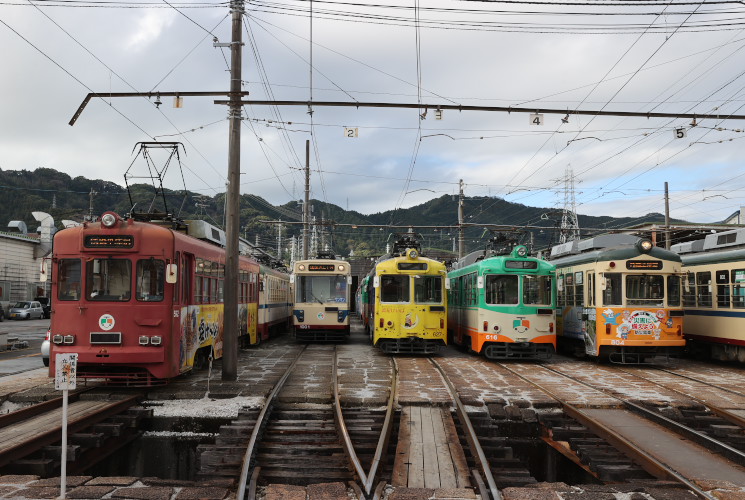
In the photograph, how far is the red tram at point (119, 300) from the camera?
1025cm

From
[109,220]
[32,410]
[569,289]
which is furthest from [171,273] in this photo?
[569,289]

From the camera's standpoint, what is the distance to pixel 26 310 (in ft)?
130

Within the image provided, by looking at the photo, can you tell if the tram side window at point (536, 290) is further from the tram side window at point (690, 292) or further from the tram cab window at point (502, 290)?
the tram side window at point (690, 292)

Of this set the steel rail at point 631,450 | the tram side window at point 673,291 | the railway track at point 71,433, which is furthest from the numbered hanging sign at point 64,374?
the tram side window at point 673,291

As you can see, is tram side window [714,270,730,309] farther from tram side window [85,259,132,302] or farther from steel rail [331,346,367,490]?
tram side window [85,259,132,302]

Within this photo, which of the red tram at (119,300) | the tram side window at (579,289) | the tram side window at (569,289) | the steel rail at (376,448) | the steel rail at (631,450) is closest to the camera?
the steel rail at (376,448)

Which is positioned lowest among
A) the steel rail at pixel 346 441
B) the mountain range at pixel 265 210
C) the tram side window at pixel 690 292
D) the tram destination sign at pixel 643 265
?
the steel rail at pixel 346 441

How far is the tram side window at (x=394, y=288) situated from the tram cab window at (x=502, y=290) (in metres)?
2.46

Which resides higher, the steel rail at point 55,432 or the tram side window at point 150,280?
the tram side window at point 150,280

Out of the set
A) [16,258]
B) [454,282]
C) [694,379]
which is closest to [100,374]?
[694,379]

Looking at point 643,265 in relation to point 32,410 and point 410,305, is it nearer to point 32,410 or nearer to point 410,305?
point 410,305

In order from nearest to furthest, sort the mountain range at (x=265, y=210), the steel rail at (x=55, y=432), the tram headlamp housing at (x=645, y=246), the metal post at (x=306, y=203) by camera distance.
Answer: the steel rail at (x=55, y=432), the tram headlamp housing at (x=645, y=246), the metal post at (x=306, y=203), the mountain range at (x=265, y=210)

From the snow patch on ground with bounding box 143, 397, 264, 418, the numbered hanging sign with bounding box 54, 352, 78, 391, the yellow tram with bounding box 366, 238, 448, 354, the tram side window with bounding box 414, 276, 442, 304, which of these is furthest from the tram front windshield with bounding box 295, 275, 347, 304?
the numbered hanging sign with bounding box 54, 352, 78, 391

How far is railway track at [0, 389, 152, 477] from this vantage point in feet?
22.7
